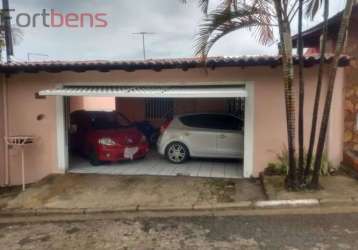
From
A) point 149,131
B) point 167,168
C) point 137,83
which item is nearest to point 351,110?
point 167,168

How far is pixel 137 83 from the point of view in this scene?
9.40 meters

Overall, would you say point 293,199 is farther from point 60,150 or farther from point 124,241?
point 60,150

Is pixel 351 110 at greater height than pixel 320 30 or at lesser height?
lesser

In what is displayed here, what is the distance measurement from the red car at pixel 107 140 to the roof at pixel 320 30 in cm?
574

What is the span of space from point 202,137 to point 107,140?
293 centimetres

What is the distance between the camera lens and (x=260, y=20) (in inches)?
282

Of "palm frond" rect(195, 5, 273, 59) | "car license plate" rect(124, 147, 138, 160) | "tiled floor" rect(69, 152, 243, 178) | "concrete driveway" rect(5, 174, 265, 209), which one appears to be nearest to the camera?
"palm frond" rect(195, 5, 273, 59)

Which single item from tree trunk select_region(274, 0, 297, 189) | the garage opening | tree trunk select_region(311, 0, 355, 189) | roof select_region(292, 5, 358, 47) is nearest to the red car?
the garage opening

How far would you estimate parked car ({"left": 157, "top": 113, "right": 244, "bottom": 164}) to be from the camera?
414 inches

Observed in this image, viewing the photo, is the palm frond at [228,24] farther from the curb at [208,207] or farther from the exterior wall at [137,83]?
the curb at [208,207]

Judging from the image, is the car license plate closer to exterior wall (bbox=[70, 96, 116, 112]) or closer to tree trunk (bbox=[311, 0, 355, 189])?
tree trunk (bbox=[311, 0, 355, 189])

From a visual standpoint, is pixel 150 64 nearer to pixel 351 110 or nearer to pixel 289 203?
pixel 289 203

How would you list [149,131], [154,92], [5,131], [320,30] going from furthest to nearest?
[149,131], [320,30], [5,131], [154,92]

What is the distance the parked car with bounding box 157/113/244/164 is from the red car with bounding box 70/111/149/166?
816 millimetres
